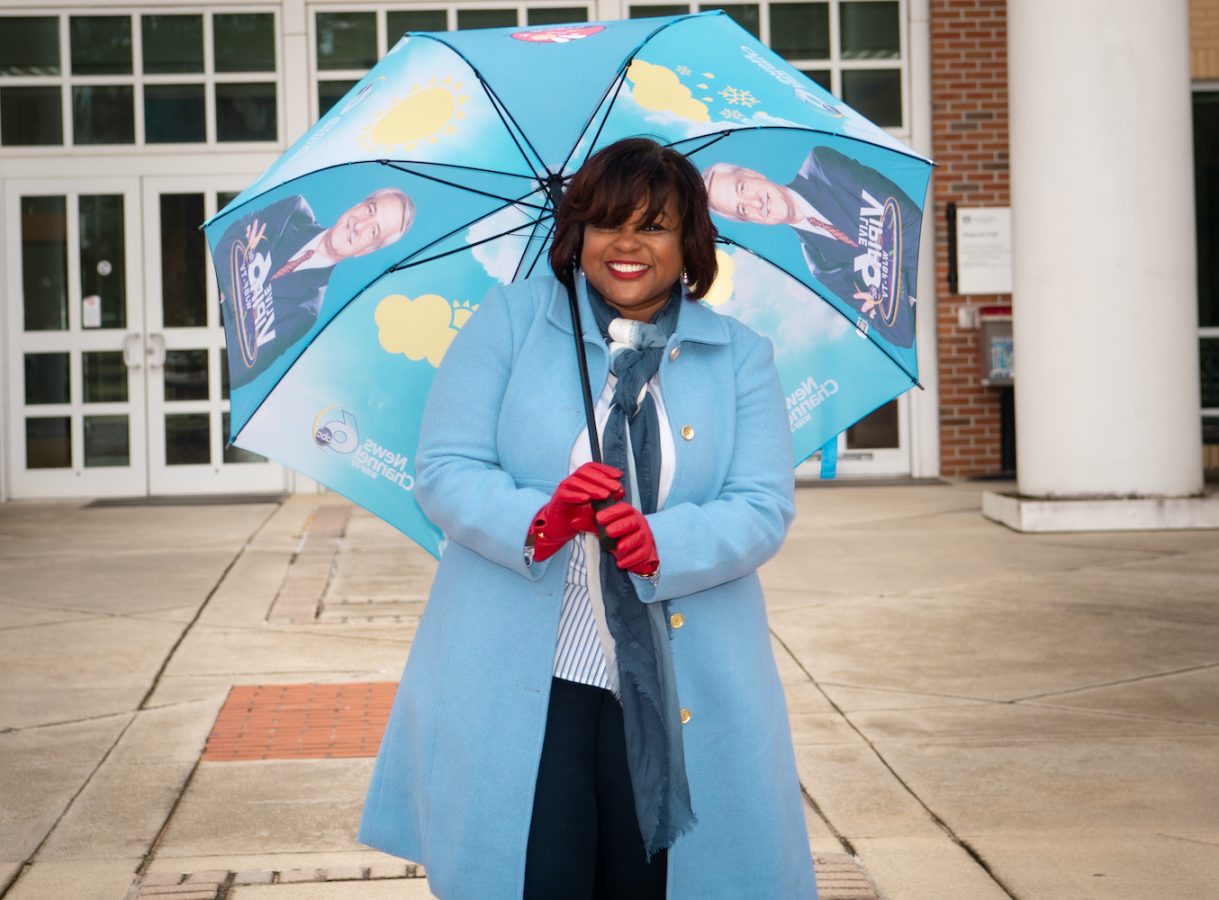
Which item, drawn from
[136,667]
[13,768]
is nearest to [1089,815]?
[13,768]

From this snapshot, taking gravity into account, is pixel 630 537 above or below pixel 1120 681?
above

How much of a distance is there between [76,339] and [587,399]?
1188cm

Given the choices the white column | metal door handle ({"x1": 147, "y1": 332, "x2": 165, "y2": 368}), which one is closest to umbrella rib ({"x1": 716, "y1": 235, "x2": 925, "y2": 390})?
the white column

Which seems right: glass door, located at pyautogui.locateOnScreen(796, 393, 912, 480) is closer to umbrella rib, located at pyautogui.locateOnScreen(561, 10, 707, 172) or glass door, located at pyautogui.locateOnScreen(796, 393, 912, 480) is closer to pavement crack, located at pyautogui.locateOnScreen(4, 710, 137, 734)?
pavement crack, located at pyautogui.locateOnScreen(4, 710, 137, 734)

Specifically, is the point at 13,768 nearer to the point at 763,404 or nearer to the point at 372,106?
the point at 372,106

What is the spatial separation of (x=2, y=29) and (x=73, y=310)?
2.41 meters

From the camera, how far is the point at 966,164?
14.0 meters

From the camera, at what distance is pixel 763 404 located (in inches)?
112

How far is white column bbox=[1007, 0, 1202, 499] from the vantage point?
10.2m

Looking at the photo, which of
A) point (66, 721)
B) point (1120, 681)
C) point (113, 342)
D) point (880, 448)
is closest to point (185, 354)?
point (113, 342)

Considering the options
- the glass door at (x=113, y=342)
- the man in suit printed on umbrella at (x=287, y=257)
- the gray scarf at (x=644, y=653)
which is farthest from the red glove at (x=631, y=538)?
the glass door at (x=113, y=342)

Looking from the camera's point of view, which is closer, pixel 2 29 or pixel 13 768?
pixel 13 768

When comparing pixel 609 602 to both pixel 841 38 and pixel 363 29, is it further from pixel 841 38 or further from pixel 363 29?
pixel 841 38

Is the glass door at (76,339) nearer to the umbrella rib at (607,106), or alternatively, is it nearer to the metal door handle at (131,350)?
the metal door handle at (131,350)
